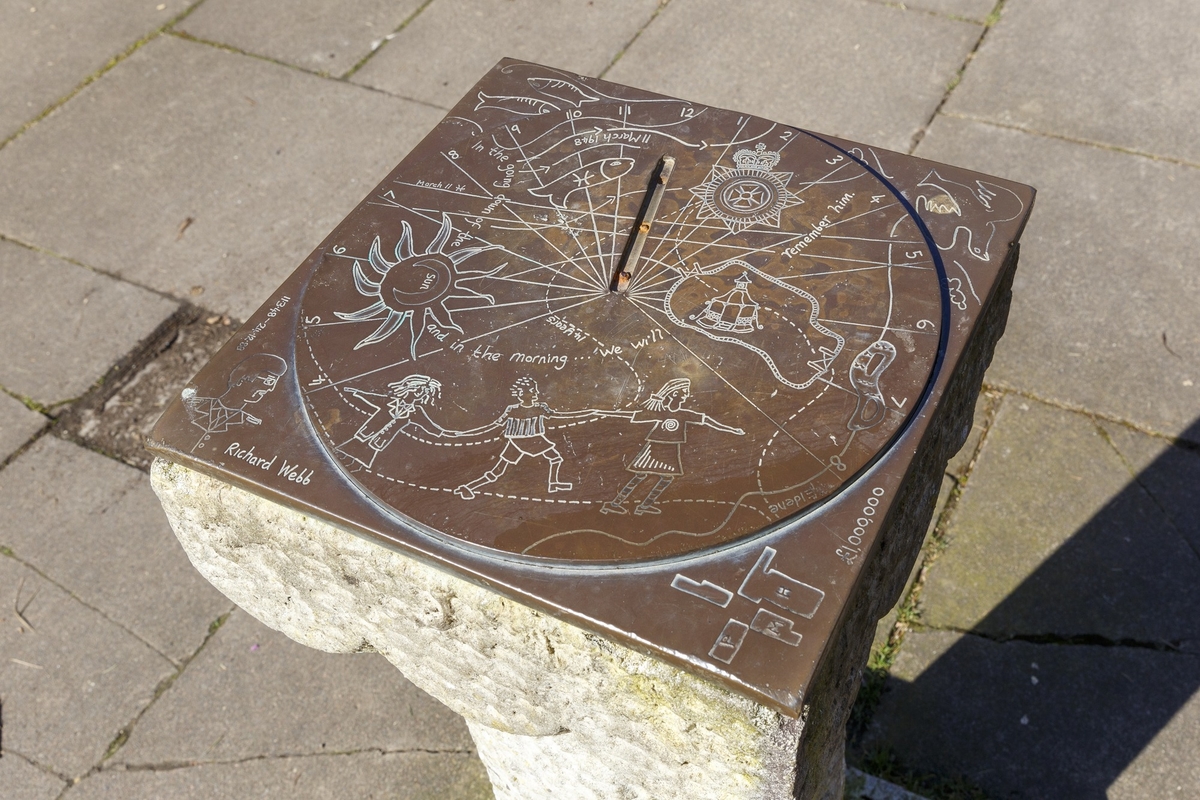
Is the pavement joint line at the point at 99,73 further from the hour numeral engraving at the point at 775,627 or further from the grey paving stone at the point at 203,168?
the hour numeral engraving at the point at 775,627

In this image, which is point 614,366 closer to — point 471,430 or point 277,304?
point 471,430

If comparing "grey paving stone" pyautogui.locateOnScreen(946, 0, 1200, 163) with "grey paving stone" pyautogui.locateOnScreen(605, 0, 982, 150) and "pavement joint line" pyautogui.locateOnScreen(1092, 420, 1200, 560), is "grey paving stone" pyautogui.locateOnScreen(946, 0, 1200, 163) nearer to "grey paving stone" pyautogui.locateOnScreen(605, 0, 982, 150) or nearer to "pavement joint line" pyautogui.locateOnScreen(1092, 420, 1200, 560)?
"grey paving stone" pyautogui.locateOnScreen(605, 0, 982, 150)

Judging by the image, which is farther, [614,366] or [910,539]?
[910,539]

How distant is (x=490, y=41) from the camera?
4.29 metres

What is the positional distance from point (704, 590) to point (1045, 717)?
1440 mm

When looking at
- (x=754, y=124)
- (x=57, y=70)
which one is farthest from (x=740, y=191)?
(x=57, y=70)

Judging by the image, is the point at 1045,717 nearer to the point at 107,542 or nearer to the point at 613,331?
the point at 613,331

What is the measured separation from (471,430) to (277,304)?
0.51 metres

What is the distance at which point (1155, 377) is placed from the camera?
9.73ft

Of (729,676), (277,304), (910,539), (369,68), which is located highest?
(729,676)

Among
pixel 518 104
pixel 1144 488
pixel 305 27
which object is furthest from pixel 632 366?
pixel 305 27

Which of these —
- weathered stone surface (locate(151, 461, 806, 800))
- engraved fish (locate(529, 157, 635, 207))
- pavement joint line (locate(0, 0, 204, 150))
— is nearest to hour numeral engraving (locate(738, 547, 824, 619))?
weathered stone surface (locate(151, 461, 806, 800))

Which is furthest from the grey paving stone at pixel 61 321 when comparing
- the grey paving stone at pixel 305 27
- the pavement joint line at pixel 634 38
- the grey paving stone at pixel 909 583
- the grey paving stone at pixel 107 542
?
the grey paving stone at pixel 909 583

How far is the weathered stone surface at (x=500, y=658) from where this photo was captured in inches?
55.3
